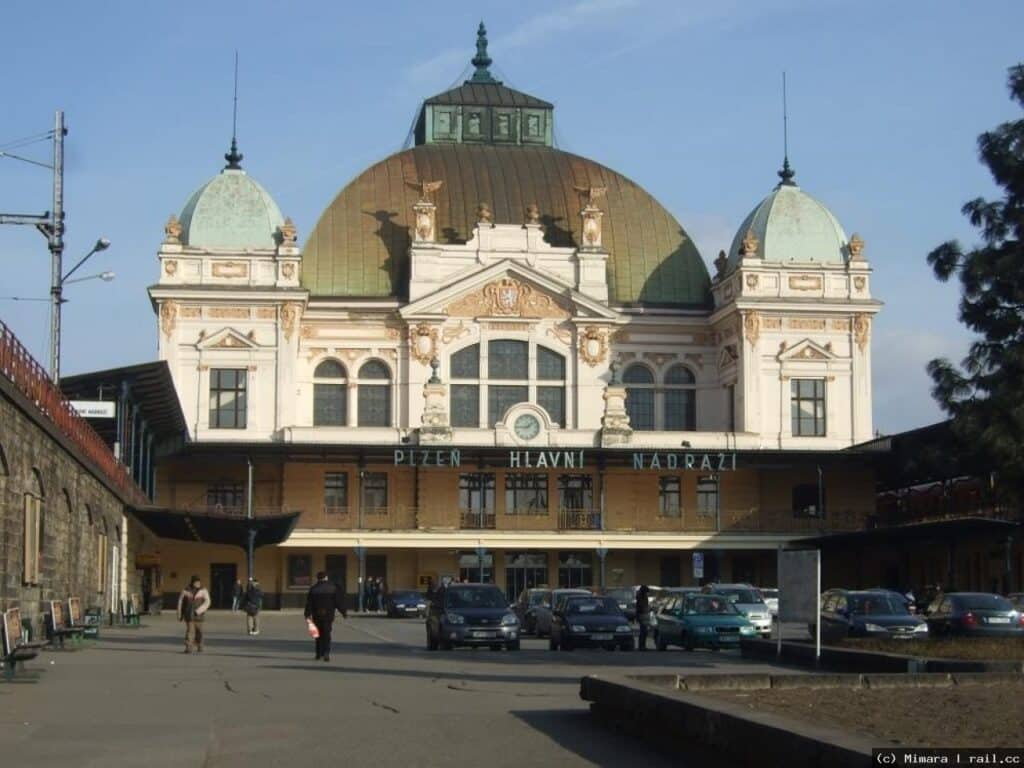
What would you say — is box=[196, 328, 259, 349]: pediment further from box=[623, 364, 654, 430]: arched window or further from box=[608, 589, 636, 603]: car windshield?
box=[608, 589, 636, 603]: car windshield

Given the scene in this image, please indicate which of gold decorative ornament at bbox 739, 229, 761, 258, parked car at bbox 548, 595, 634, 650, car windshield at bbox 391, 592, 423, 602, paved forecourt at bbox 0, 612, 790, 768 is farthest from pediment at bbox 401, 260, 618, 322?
paved forecourt at bbox 0, 612, 790, 768

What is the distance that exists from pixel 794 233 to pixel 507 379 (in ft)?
49.9

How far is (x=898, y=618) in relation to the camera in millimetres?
36062

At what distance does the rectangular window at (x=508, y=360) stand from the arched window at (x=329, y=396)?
22.8 feet

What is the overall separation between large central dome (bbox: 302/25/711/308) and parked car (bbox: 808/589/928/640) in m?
49.3

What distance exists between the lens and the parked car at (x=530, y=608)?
4866cm

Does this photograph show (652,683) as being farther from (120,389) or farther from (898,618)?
(120,389)

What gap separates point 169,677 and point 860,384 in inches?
2358

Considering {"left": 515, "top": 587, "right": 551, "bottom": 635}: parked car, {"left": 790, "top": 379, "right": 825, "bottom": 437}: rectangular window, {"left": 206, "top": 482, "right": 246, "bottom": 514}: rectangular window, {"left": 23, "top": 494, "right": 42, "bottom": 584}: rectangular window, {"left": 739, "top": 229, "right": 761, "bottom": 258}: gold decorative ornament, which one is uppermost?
{"left": 739, "top": 229, "right": 761, "bottom": 258}: gold decorative ornament

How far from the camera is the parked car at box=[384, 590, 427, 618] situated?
66.0 meters

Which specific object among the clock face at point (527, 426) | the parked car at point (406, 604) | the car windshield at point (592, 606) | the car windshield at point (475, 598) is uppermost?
the clock face at point (527, 426)

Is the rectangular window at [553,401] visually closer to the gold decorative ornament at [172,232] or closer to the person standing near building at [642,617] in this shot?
the gold decorative ornament at [172,232]

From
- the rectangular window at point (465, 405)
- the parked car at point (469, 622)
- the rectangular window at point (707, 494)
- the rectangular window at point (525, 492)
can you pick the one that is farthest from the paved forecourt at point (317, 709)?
the rectangular window at point (465, 405)

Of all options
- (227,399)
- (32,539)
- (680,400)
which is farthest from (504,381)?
(32,539)
